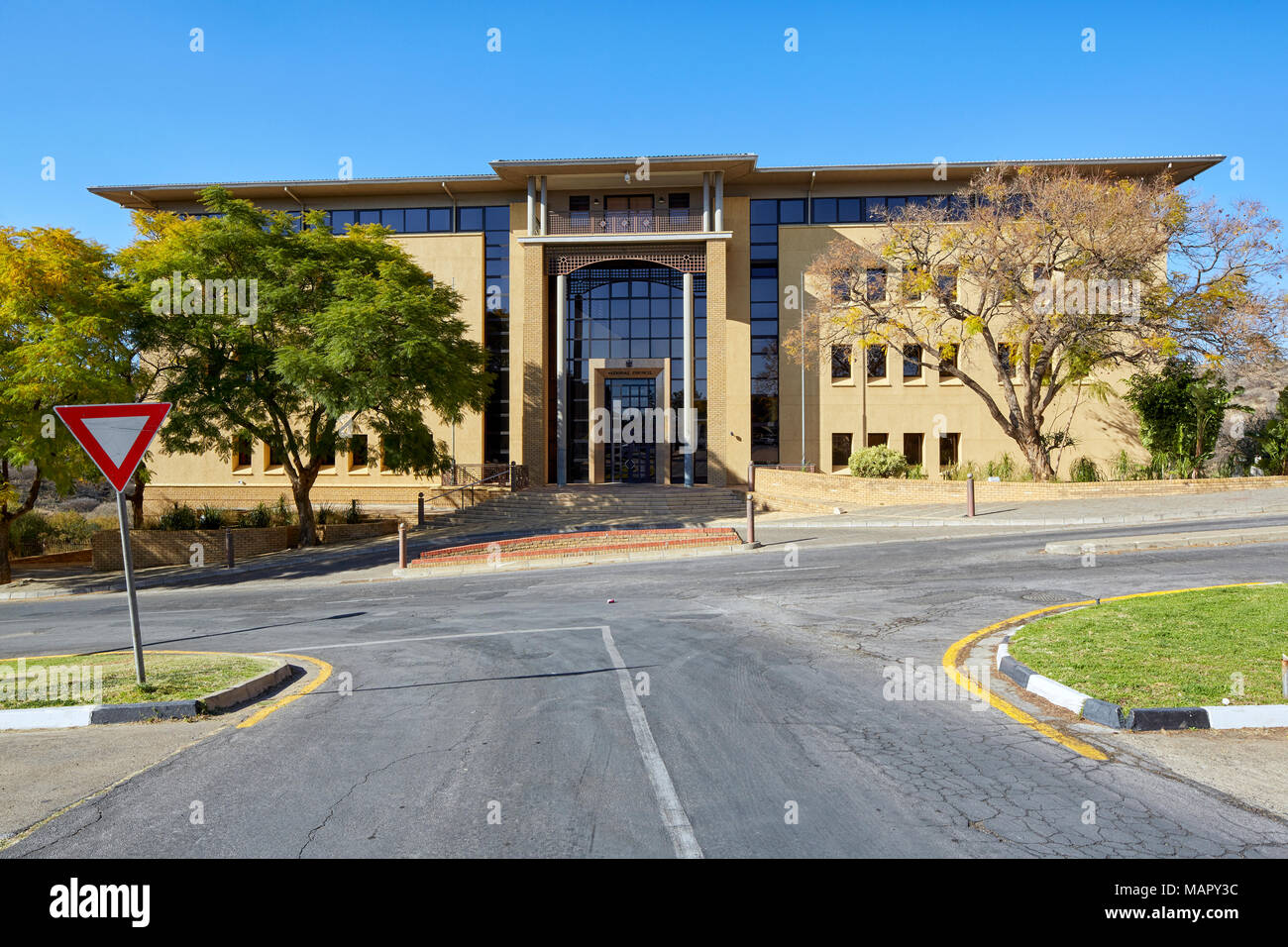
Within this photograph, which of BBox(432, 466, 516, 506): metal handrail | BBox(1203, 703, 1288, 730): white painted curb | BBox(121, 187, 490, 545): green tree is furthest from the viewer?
BBox(432, 466, 516, 506): metal handrail

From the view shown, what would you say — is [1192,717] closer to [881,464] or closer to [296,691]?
[296,691]

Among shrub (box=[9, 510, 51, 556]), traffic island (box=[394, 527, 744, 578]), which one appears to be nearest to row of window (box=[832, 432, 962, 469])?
traffic island (box=[394, 527, 744, 578])

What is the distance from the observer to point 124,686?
7508 millimetres

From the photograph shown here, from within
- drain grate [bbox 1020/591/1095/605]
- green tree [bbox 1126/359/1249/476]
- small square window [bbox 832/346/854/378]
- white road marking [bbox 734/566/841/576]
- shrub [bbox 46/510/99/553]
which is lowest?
shrub [bbox 46/510/99/553]

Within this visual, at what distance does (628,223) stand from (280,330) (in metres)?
16.1

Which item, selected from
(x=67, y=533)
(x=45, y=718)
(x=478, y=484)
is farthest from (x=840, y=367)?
(x=67, y=533)

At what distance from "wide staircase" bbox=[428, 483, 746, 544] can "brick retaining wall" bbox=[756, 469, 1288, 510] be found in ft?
6.83

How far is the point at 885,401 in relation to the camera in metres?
34.2

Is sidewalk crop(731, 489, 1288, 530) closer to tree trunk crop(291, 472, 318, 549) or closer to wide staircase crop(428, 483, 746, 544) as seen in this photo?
wide staircase crop(428, 483, 746, 544)

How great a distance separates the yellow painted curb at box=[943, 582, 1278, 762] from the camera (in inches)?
220

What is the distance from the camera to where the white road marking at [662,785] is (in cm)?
397

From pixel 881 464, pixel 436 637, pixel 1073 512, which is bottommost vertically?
pixel 436 637

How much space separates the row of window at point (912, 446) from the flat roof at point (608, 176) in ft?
39.1

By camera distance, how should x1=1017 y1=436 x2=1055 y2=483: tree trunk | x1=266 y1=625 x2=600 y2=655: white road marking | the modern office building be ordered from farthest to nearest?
the modern office building, x1=1017 y1=436 x2=1055 y2=483: tree trunk, x1=266 y1=625 x2=600 y2=655: white road marking
